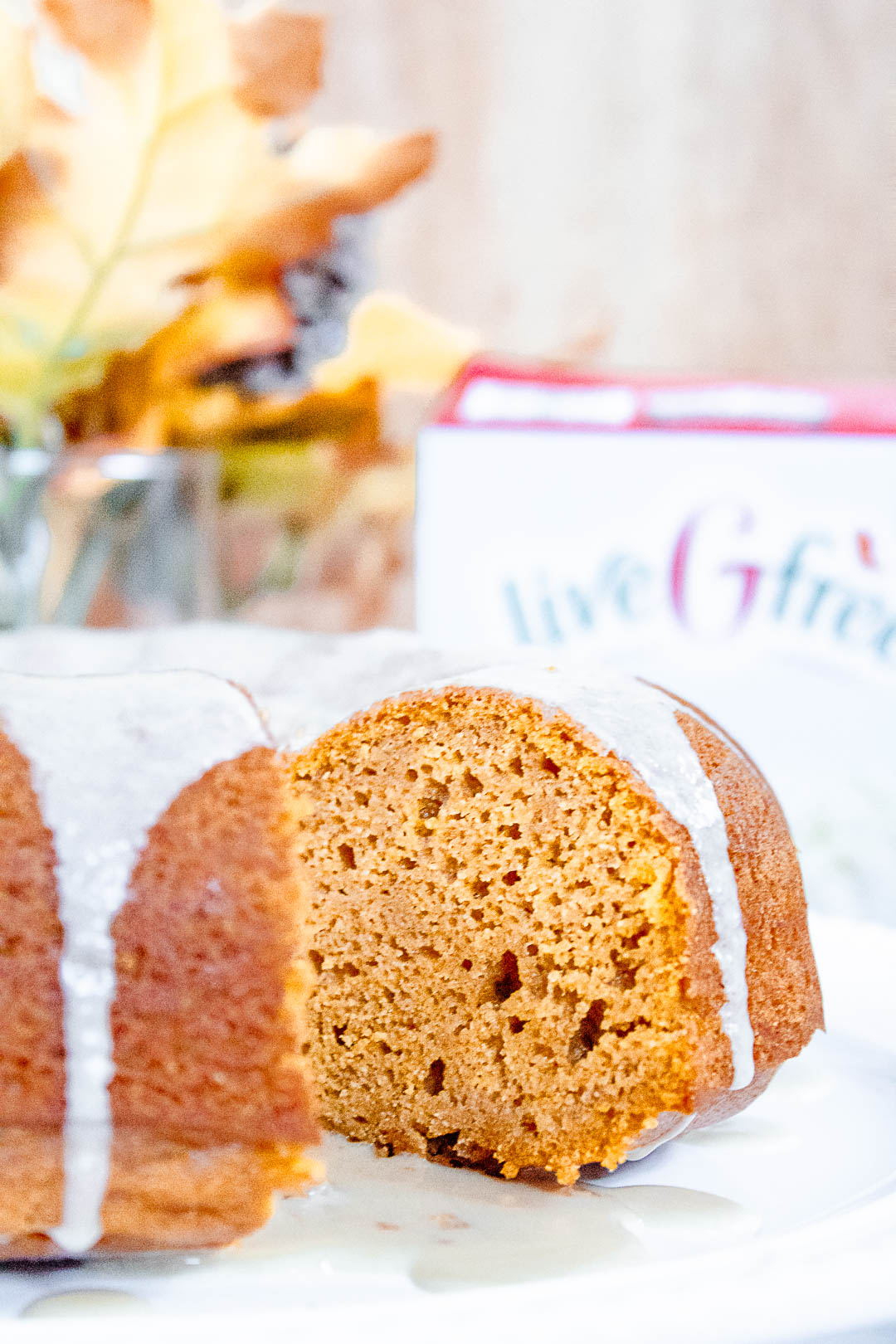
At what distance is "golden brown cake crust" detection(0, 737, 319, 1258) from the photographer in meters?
0.91

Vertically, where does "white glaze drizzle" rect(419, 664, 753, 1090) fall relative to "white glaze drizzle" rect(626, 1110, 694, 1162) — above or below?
above

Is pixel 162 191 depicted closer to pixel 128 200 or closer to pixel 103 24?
pixel 128 200

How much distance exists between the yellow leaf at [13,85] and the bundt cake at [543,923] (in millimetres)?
756

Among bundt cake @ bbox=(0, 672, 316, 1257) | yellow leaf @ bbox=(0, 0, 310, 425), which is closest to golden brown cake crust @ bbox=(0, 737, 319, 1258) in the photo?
bundt cake @ bbox=(0, 672, 316, 1257)

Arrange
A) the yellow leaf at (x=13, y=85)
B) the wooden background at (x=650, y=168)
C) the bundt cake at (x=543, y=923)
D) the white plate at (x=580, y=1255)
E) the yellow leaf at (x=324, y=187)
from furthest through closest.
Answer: the wooden background at (x=650, y=168) → the yellow leaf at (x=324, y=187) → the yellow leaf at (x=13, y=85) → the bundt cake at (x=543, y=923) → the white plate at (x=580, y=1255)

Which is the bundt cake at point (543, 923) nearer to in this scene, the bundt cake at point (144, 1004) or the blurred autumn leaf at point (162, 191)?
the bundt cake at point (144, 1004)

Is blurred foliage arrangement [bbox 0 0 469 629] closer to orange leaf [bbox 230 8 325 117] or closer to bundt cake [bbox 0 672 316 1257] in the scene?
orange leaf [bbox 230 8 325 117]

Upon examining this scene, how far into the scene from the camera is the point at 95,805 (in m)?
0.94

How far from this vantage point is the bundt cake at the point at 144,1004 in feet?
3.00

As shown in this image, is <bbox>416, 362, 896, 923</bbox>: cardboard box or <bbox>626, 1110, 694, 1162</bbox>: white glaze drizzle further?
<bbox>416, 362, 896, 923</bbox>: cardboard box

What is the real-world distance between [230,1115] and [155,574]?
3.39 feet

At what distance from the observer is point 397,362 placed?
1.80 meters

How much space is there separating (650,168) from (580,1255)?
1651 mm

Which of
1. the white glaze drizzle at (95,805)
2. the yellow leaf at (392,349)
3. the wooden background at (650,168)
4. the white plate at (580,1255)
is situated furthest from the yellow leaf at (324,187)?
the white plate at (580,1255)
